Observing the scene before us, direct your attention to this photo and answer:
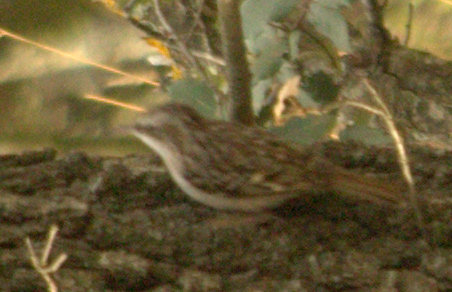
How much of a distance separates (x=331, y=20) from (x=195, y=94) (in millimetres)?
351

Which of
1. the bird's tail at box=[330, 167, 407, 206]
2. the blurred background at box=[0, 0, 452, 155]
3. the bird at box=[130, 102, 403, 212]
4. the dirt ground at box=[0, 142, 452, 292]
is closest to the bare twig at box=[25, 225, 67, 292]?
the dirt ground at box=[0, 142, 452, 292]

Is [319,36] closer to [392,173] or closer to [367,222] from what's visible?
[392,173]

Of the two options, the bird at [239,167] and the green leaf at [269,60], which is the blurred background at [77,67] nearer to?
the green leaf at [269,60]

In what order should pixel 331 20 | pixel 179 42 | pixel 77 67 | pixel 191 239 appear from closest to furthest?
pixel 191 239 → pixel 331 20 → pixel 179 42 → pixel 77 67

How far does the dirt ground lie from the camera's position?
1.31 meters

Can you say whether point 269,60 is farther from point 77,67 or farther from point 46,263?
point 77,67

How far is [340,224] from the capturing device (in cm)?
143

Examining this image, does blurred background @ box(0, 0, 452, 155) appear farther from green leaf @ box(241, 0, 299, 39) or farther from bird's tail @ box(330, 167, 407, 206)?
bird's tail @ box(330, 167, 407, 206)

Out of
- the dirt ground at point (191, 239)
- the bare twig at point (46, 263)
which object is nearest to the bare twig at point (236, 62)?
the dirt ground at point (191, 239)

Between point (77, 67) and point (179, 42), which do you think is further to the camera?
point (77, 67)

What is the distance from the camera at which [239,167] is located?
1421 millimetres

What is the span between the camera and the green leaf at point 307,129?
1.66 m

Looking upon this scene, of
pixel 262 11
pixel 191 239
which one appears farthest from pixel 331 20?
pixel 191 239

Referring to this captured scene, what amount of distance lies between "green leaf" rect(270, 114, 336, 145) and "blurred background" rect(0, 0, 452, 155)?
0.75 meters
